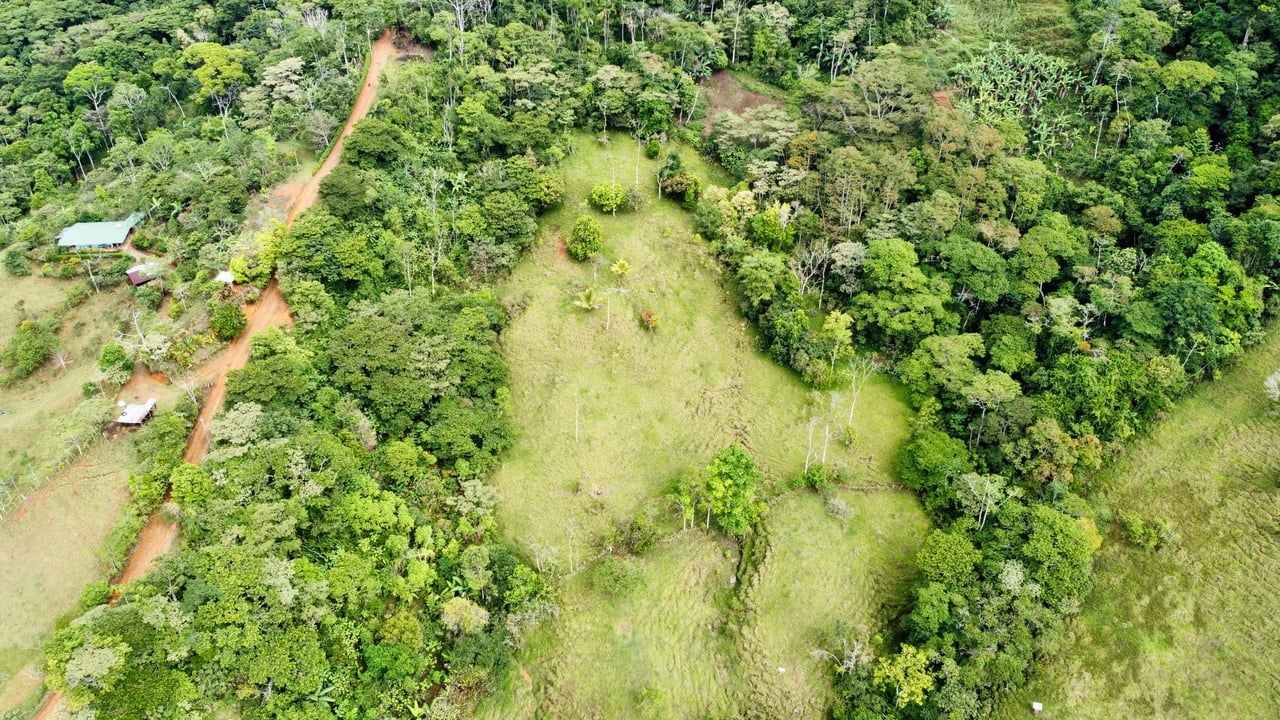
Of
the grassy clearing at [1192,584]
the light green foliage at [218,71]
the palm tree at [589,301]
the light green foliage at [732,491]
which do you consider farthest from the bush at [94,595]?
the light green foliage at [218,71]

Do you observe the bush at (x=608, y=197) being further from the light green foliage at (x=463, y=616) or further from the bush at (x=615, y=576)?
the light green foliage at (x=463, y=616)

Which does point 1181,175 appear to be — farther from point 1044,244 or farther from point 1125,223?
point 1044,244

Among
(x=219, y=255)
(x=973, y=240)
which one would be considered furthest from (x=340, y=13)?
(x=973, y=240)

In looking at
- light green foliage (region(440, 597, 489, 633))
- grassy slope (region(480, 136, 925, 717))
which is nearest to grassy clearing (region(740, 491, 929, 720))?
grassy slope (region(480, 136, 925, 717))

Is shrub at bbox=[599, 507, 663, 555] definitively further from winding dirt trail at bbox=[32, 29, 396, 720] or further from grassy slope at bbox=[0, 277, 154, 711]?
grassy slope at bbox=[0, 277, 154, 711]

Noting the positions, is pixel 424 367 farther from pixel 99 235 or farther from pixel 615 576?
pixel 99 235

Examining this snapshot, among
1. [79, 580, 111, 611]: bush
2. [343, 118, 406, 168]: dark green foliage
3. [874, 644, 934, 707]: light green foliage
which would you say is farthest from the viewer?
[343, 118, 406, 168]: dark green foliage

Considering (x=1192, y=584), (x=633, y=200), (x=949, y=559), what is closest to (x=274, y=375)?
(x=633, y=200)
